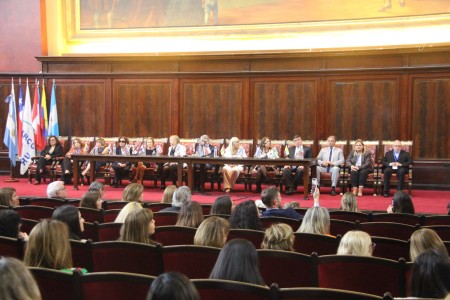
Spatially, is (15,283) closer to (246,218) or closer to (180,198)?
(246,218)

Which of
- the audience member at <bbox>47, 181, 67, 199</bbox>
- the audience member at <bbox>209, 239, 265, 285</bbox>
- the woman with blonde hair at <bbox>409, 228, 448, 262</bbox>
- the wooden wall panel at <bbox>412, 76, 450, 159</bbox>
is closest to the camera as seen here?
the audience member at <bbox>209, 239, 265, 285</bbox>

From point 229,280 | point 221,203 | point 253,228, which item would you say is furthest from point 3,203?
point 229,280

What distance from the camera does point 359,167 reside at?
10.7 m

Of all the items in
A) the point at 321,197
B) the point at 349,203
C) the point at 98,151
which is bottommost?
the point at 321,197

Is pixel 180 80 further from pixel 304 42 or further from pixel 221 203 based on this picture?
pixel 221 203

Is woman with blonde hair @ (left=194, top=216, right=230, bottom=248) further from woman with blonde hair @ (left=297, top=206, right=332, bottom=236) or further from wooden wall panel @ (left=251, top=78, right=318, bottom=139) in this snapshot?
wooden wall panel @ (left=251, top=78, right=318, bottom=139)

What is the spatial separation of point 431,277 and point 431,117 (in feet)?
31.7

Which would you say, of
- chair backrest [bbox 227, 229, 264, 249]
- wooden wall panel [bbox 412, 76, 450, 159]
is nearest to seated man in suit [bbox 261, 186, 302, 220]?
chair backrest [bbox 227, 229, 264, 249]

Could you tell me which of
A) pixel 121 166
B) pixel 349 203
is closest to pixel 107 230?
pixel 349 203

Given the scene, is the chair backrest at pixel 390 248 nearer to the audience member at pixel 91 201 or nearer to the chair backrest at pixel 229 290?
the chair backrest at pixel 229 290

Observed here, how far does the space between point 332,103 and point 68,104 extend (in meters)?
6.15

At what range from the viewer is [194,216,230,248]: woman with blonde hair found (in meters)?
3.67

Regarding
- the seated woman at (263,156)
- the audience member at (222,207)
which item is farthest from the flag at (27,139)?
the audience member at (222,207)

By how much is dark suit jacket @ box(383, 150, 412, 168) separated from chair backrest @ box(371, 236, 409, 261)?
21.9 feet
